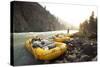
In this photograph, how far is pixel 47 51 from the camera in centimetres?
211

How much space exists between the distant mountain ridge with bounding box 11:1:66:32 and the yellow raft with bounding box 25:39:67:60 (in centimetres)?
16

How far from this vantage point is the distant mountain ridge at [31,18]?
2000mm

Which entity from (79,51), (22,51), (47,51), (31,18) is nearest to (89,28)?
(79,51)

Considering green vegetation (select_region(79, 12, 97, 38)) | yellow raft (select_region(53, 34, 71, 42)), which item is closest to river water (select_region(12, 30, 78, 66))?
yellow raft (select_region(53, 34, 71, 42))

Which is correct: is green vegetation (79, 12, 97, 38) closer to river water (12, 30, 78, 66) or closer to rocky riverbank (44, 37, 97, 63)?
rocky riverbank (44, 37, 97, 63)

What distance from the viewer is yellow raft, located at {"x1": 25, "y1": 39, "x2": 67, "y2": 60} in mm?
2070

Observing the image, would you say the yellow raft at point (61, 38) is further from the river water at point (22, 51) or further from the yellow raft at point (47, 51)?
the river water at point (22, 51)

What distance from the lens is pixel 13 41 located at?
199 centimetres

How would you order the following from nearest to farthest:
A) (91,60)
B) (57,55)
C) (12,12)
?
(12,12), (57,55), (91,60)

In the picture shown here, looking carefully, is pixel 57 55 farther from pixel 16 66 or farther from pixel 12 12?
pixel 12 12

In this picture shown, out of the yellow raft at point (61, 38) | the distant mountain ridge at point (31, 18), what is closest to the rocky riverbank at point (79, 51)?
the yellow raft at point (61, 38)

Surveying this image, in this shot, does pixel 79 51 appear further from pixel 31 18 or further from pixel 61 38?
pixel 31 18
